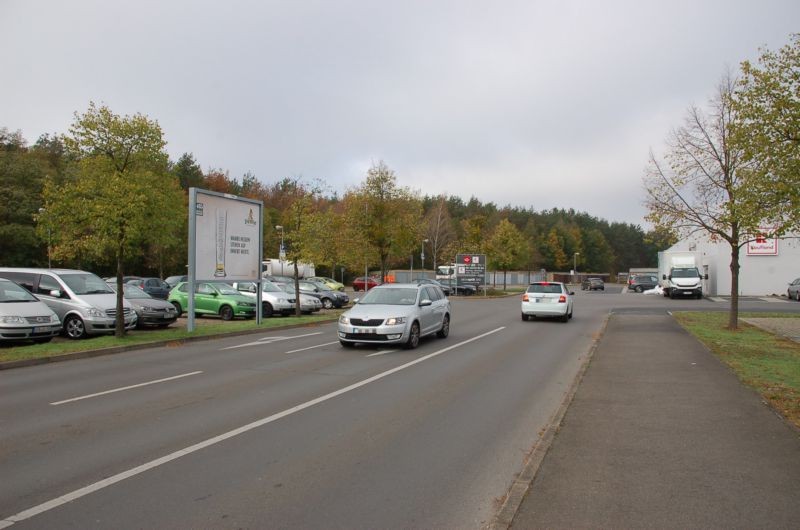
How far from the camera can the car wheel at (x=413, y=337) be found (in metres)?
13.9

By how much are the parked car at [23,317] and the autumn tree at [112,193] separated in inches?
50.2

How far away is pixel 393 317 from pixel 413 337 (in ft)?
2.80

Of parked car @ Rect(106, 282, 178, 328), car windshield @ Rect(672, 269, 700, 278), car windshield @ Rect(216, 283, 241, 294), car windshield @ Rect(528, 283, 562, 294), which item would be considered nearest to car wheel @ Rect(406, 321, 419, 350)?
parked car @ Rect(106, 282, 178, 328)

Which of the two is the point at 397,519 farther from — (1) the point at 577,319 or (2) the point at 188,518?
(1) the point at 577,319

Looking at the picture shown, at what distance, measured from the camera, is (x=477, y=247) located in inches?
2227

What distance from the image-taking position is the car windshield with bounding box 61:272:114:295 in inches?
626

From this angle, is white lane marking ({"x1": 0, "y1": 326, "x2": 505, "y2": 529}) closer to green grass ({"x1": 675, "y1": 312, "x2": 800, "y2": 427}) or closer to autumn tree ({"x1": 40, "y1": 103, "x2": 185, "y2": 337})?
green grass ({"x1": 675, "y1": 312, "x2": 800, "y2": 427})

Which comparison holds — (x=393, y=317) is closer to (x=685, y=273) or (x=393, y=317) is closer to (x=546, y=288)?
(x=546, y=288)

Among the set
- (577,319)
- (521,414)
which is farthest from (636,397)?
(577,319)

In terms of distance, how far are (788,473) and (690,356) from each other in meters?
7.53

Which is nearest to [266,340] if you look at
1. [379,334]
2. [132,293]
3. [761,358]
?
[379,334]

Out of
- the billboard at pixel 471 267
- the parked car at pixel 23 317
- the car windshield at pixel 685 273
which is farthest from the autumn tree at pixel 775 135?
the billboard at pixel 471 267

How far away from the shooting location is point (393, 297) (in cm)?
1506

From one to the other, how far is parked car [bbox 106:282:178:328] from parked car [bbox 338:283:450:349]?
689cm
